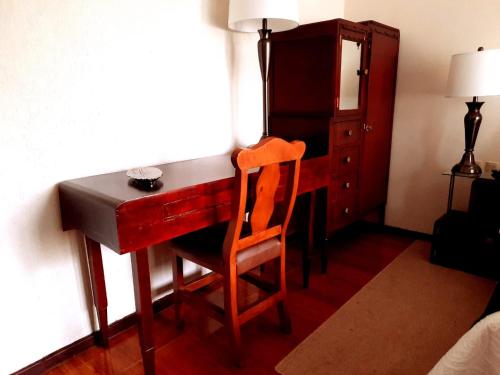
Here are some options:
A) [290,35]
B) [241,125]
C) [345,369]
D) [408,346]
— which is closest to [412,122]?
[290,35]

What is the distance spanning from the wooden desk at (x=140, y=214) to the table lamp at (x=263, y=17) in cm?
70

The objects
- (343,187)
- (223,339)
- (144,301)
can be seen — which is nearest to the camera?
(144,301)

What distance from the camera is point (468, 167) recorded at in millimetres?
2213

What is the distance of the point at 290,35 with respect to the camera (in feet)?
7.04

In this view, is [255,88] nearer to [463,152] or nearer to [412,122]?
[412,122]

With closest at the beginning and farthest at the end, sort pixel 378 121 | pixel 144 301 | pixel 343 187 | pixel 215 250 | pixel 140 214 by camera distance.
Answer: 1. pixel 140 214
2. pixel 144 301
3. pixel 215 250
4. pixel 343 187
5. pixel 378 121

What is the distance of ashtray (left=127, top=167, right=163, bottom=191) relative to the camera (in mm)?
1278

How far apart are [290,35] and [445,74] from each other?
1.14 metres

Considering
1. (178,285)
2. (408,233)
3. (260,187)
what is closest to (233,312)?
(178,285)

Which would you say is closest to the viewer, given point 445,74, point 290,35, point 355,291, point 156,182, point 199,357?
point 156,182

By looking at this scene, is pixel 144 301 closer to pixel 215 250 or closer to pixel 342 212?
pixel 215 250

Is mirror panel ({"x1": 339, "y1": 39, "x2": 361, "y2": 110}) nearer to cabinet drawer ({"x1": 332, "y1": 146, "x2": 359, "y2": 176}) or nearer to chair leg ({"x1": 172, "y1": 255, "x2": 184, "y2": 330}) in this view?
cabinet drawer ({"x1": 332, "y1": 146, "x2": 359, "y2": 176})

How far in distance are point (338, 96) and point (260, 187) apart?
100 cm

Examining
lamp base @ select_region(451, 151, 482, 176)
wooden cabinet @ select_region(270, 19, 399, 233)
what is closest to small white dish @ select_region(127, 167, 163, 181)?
wooden cabinet @ select_region(270, 19, 399, 233)
